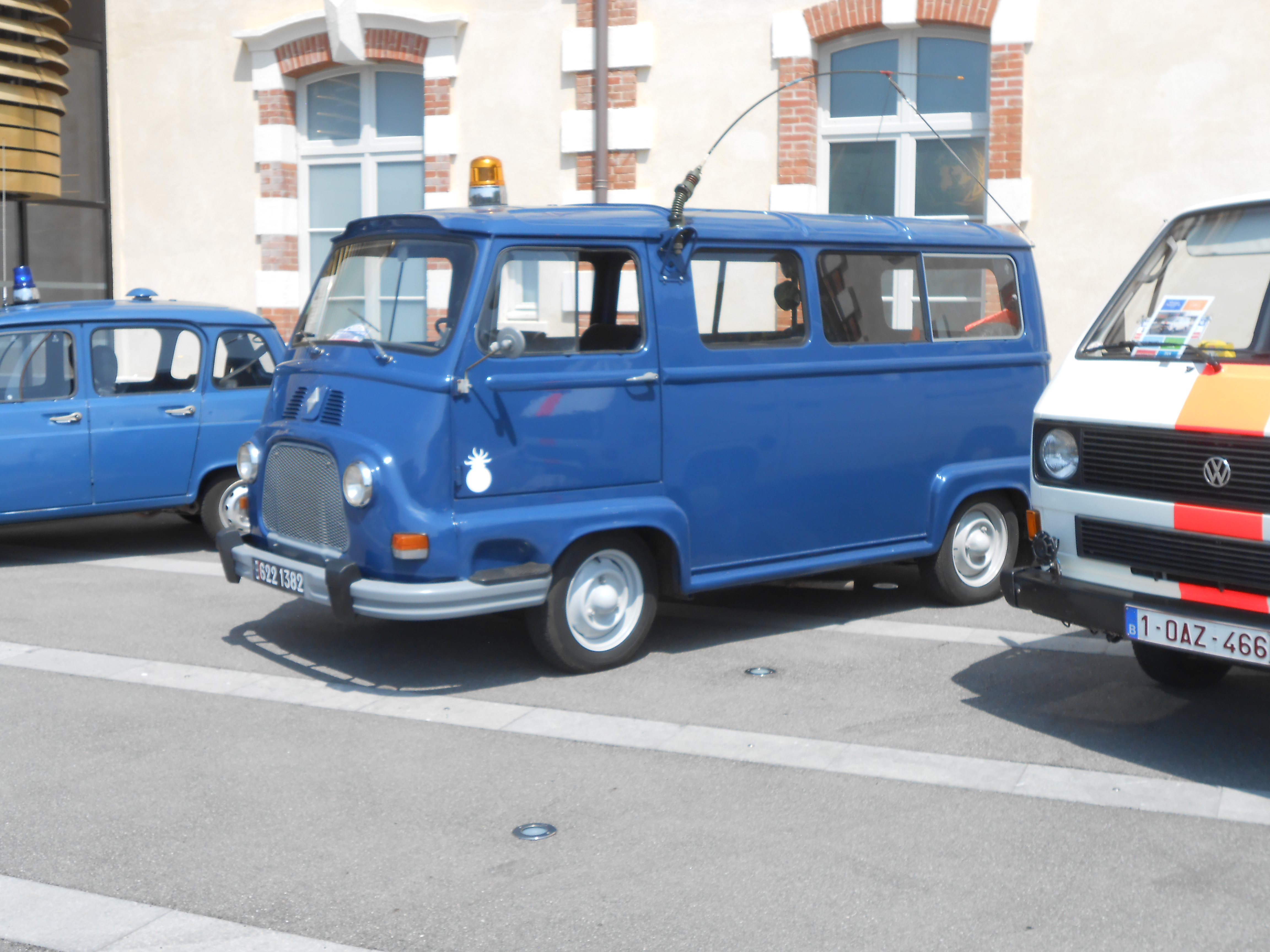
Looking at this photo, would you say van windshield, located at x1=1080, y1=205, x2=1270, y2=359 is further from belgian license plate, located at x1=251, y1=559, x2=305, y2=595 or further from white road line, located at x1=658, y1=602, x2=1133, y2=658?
belgian license plate, located at x1=251, y1=559, x2=305, y2=595

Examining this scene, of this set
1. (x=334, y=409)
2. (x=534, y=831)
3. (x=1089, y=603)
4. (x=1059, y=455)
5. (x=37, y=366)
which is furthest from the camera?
(x=37, y=366)

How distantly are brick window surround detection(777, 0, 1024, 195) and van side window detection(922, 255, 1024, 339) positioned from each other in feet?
11.7

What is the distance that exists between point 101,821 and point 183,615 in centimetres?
321

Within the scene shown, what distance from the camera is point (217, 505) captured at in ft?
31.1

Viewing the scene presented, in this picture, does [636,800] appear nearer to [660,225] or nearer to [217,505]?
[660,225]

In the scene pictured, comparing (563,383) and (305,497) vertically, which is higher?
(563,383)

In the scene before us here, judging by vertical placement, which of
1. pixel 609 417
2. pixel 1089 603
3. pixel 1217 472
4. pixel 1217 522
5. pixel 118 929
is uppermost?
pixel 609 417

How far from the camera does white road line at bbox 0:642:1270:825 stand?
15.5 feet

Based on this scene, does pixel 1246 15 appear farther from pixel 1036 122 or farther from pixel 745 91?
pixel 745 91

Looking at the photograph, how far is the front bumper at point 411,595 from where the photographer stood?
18.8 feet

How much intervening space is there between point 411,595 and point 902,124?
788cm

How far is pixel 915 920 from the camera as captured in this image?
12.3 feet

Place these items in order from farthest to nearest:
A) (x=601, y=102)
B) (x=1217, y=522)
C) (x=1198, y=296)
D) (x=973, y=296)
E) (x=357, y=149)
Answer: (x=357, y=149), (x=601, y=102), (x=973, y=296), (x=1198, y=296), (x=1217, y=522)

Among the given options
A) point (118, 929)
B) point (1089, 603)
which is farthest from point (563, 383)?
point (118, 929)
